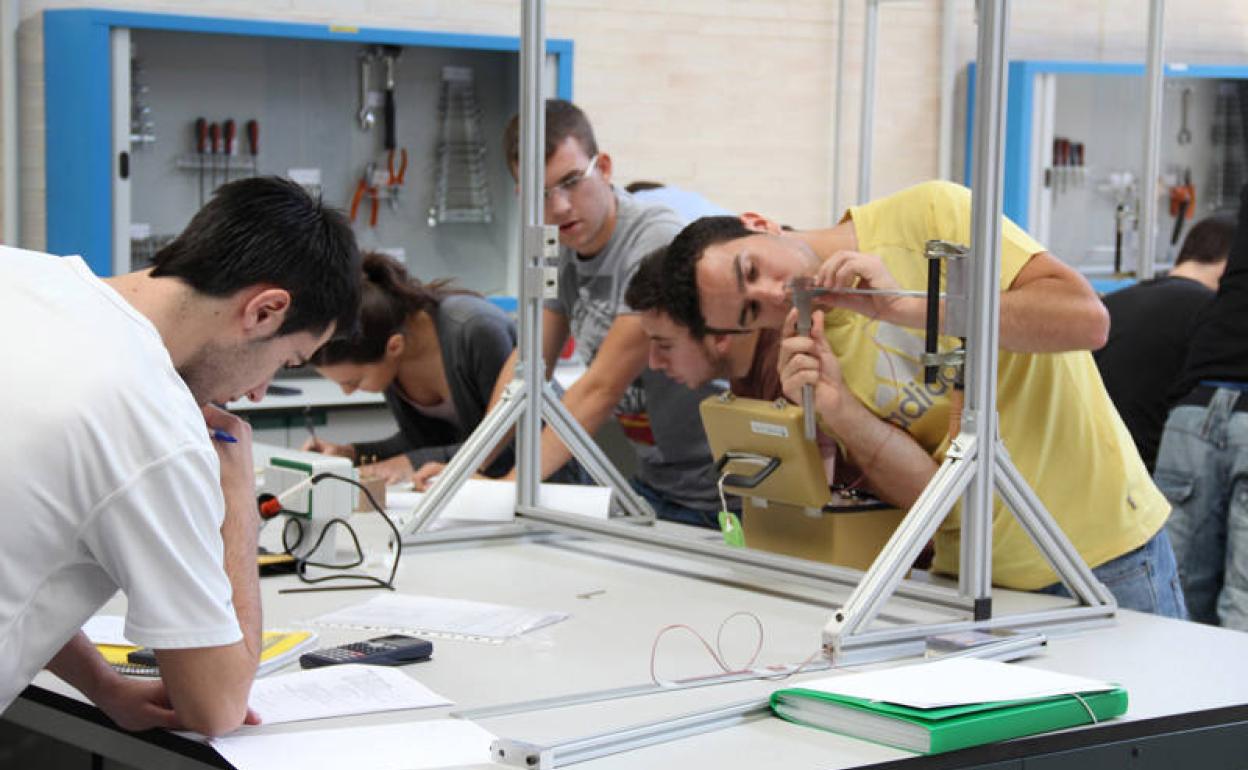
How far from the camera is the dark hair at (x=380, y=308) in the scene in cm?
334

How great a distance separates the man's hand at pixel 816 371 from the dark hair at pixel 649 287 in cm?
→ 40

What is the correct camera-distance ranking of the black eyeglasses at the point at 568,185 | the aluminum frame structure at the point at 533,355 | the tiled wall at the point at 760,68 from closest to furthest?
the aluminum frame structure at the point at 533,355 → the black eyeglasses at the point at 568,185 → the tiled wall at the point at 760,68

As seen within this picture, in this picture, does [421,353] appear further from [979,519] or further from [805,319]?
[979,519]

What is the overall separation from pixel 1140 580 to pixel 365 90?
3.57 m

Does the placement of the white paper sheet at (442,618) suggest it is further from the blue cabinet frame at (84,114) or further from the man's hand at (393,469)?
the blue cabinet frame at (84,114)

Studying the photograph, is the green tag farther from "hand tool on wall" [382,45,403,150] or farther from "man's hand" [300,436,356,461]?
"hand tool on wall" [382,45,403,150]

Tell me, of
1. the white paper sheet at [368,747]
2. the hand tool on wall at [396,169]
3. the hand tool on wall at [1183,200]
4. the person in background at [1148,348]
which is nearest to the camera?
the white paper sheet at [368,747]

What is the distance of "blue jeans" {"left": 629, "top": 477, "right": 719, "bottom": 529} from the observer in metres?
2.99

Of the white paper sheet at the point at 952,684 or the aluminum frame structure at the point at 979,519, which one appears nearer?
the white paper sheet at the point at 952,684

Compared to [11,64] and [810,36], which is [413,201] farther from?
[810,36]

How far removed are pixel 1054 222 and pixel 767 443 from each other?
4.81 metres

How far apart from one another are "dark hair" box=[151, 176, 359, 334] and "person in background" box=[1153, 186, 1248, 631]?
211cm

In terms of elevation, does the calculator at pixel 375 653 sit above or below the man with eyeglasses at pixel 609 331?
below

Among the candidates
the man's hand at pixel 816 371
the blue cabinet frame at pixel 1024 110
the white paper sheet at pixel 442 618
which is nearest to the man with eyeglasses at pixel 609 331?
the man's hand at pixel 816 371
